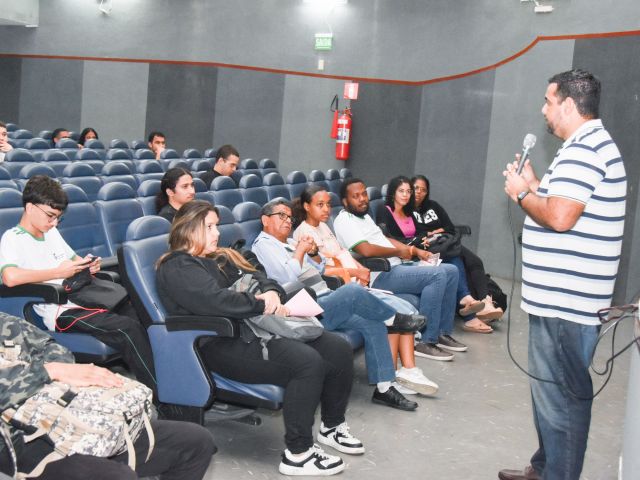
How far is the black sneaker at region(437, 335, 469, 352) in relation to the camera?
16.0ft

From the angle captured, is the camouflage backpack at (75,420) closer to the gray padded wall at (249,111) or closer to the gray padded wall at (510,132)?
the gray padded wall at (510,132)

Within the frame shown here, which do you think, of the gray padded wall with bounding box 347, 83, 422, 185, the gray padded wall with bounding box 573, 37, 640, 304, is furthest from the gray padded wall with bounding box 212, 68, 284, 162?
the gray padded wall with bounding box 573, 37, 640, 304

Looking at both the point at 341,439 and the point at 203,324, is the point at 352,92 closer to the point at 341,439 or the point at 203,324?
the point at 341,439

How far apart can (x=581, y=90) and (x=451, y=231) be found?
3.15 m

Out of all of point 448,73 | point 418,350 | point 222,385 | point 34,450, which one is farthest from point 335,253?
point 448,73

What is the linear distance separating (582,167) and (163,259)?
1584mm

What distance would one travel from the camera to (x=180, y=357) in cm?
297

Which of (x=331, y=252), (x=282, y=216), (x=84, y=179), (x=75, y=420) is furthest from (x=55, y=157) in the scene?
(x=75, y=420)

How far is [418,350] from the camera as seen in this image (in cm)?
470

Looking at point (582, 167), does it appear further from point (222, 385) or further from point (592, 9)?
point (592, 9)

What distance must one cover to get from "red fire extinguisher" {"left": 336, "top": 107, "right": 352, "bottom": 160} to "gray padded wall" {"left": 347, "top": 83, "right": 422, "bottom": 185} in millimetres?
94

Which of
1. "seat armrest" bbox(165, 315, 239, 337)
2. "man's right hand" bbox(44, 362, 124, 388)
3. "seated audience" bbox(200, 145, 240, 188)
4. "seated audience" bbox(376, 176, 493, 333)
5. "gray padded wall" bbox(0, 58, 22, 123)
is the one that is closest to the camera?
"man's right hand" bbox(44, 362, 124, 388)

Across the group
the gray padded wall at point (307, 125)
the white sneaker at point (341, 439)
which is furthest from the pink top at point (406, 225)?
the gray padded wall at point (307, 125)

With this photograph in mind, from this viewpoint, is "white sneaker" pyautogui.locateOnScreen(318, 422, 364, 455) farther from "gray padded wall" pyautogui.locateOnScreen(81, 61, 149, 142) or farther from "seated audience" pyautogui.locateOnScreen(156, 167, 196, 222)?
"gray padded wall" pyautogui.locateOnScreen(81, 61, 149, 142)
